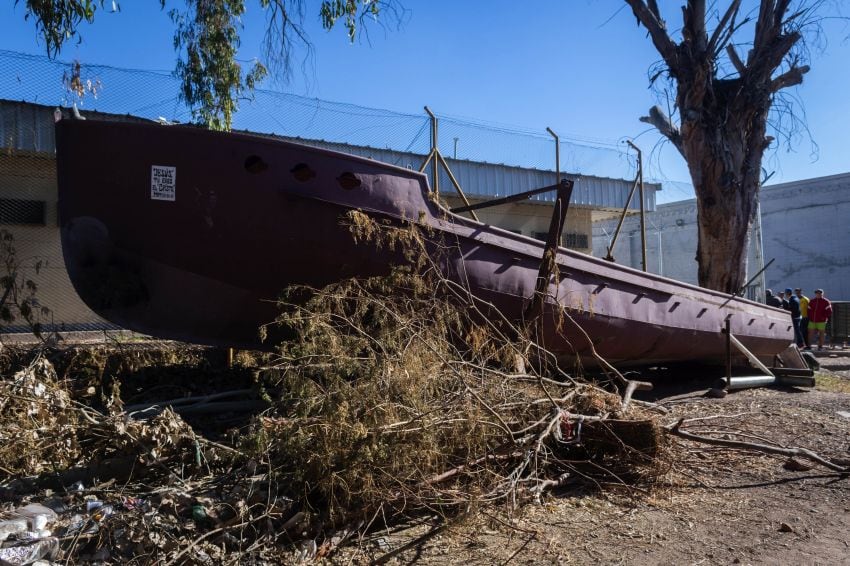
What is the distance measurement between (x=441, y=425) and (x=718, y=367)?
607 cm

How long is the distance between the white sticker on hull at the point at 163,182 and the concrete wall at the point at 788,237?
20.2 meters

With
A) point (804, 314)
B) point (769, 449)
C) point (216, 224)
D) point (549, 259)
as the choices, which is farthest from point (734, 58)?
point (216, 224)

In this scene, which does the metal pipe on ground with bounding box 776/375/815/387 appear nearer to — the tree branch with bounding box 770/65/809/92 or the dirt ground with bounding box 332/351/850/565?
the dirt ground with bounding box 332/351/850/565

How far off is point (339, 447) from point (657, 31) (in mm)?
8959

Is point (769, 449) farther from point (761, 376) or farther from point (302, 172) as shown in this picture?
point (302, 172)

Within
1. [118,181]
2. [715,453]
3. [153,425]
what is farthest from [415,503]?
[118,181]

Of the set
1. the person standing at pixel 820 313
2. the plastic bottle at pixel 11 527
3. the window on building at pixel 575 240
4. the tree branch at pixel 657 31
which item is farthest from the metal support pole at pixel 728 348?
the person standing at pixel 820 313

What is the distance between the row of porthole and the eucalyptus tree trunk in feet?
20.9

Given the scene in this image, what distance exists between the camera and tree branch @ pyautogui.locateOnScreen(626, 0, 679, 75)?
9.55 meters

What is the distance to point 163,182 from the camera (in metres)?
4.68

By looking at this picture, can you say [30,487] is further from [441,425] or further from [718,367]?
[718,367]

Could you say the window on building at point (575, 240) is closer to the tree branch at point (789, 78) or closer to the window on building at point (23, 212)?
the tree branch at point (789, 78)

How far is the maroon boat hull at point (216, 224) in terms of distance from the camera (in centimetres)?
468

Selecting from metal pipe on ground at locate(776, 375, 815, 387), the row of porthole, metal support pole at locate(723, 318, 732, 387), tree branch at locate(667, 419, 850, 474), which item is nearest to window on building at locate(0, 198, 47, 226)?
the row of porthole
